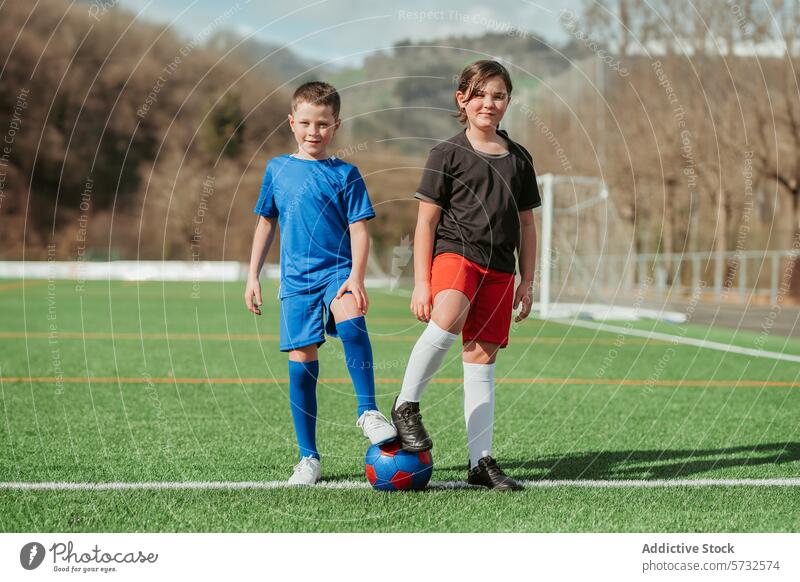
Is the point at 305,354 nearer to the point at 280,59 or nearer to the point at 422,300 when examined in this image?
the point at 422,300

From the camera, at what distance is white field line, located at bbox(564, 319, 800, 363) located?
12116 millimetres

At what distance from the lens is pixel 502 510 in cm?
418

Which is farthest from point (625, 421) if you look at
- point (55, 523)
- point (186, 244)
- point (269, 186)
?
point (186, 244)

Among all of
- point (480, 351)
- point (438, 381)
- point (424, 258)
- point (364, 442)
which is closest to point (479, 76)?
point (424, 258)

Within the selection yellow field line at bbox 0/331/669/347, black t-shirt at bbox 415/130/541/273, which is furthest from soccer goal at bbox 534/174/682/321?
black t-shirt at bbox 415/130/541/273

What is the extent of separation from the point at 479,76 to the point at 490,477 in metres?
1.95

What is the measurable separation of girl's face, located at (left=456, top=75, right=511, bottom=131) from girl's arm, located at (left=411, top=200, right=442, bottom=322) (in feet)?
1.54

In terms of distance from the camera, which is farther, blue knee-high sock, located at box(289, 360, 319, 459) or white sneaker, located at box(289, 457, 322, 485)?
blue knee-high sock, located at box(289, 360, 319, 459)

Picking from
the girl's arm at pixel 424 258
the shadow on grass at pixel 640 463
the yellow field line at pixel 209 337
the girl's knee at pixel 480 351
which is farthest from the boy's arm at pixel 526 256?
the yellow field line at pixel 209 337

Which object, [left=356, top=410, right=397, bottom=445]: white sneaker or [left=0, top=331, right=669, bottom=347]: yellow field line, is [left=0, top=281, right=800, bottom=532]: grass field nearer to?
[left=356, top=410, right=397, bottom=445]: white sneaker

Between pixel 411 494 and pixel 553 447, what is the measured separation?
68.2 inches

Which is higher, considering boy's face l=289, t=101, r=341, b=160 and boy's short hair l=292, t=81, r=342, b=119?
boy's short hair l=292, t=81, r=342, b=119

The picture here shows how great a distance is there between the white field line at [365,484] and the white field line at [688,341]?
7.22 meters

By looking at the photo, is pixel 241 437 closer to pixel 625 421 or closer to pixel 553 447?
pixel 553 447
